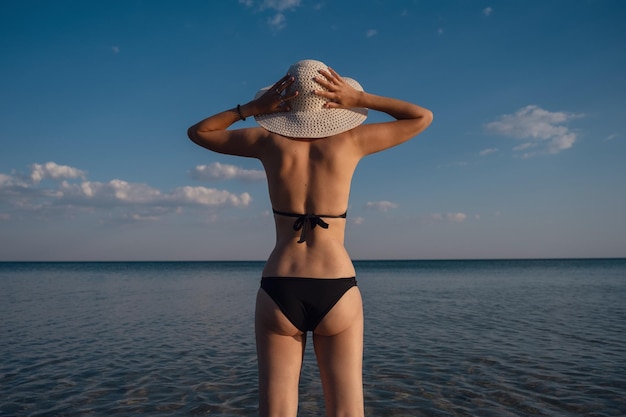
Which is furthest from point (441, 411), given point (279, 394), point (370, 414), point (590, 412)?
point (279, 394)

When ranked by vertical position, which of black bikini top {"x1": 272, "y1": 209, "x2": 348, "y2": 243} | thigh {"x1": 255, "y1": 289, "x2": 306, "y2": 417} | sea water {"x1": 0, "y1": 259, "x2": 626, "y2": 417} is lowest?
sea water {"x1": 0, "y1": 259, "x2": 626, "y2": 417}

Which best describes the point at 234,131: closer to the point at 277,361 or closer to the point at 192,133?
the point at 192,133

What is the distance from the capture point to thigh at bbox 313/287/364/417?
2600 millimetres

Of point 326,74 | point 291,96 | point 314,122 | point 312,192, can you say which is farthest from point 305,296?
point 326,74

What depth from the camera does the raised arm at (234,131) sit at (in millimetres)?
2689

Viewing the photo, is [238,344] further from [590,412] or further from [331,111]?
[331,111]

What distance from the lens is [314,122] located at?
2.60 metres

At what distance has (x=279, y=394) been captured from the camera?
102 inches

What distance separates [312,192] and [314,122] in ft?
1.31

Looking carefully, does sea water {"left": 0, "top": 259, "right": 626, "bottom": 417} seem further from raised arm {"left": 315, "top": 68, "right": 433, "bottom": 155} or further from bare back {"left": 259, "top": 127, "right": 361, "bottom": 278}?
raised arm {"left": 315, "top": 68, "right": 433, "bottom": 155}

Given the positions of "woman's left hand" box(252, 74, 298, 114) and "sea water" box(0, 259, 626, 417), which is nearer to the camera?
"woman's left hand" box(252, 74, 298, 114)

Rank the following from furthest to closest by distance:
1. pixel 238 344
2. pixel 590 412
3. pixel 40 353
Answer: pixel 238 344, pixel 40 353, pixel 590 412

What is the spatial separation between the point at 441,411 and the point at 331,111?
16.7 feet

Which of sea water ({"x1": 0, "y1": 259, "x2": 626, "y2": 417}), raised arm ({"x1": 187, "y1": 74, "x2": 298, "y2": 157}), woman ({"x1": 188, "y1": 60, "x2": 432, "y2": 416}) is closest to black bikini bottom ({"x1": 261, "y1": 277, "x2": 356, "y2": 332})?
woman ({"x1": 188, "y1": 60, "x2": 432, "y2": 416})
